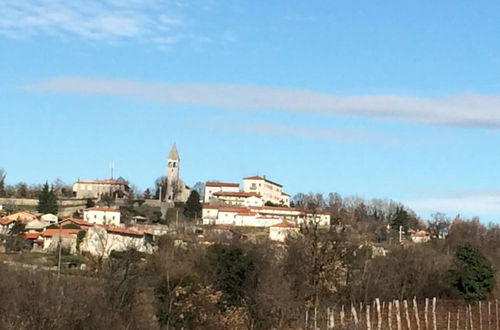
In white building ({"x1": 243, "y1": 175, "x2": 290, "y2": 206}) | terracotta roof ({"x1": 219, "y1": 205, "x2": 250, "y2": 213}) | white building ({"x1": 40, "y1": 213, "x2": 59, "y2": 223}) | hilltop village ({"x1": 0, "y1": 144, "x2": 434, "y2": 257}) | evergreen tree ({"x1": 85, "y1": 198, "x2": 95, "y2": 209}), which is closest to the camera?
hilltop village ({"x1": 0, "y1": 144, "x2": 434, "y2": 257})

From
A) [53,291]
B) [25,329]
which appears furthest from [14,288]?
[25,329]

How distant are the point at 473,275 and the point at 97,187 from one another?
94.4 meters

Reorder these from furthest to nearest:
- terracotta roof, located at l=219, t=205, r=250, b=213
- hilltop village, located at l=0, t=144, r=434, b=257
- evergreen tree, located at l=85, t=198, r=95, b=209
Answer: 1. evergreen tree, located at l=85, t=198, r=95, b=209
2. terracotta roof, located at l=219, t=205, r=250, b=213
3. hilltop village, located at l=0, t=144, r=434, b=257

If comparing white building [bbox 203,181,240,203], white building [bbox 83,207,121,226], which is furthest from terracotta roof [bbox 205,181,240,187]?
white building [bbox 83,207,121,226]

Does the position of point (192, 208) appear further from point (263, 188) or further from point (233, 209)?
point (263, 188)

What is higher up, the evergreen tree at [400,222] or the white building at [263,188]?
the white building at [263,188]

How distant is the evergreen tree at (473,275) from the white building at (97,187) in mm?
88694

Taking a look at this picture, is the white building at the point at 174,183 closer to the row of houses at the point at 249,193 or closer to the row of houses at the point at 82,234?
the row of houses at the point at 249,193

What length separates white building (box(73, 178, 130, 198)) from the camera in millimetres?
121312

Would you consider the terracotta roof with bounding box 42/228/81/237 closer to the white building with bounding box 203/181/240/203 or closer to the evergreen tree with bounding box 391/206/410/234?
the evergreen tree with bounding box 391/206/410/234

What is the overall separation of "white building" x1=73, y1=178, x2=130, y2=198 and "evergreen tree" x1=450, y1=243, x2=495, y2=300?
3492 inches

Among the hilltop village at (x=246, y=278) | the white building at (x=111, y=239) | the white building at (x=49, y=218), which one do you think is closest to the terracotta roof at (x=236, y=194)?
the white building at (x=49, y=218)

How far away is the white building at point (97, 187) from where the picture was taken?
398 feet

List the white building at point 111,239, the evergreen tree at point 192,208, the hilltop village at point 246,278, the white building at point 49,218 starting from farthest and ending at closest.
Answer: the evergreen tree at point 192,208 < the white building at point 49,218 < the white building at point 111,239 < the hilltop village at point 246,278
